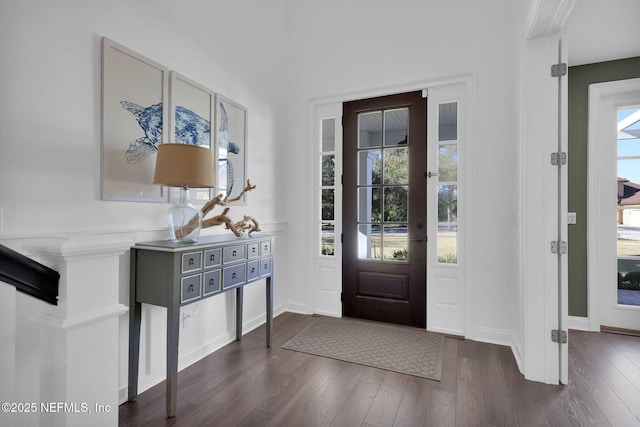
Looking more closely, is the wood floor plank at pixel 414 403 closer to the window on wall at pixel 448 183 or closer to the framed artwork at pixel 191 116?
the window on wall at pixel 448 183

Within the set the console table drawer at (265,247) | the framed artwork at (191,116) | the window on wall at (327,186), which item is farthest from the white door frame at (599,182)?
the framed artwork at (191,116)

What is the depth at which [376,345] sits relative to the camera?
8.45 feet

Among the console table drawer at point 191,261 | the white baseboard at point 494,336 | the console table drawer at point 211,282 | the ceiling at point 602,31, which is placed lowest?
the white baseboard at point 494,336

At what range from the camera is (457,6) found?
2824 mm

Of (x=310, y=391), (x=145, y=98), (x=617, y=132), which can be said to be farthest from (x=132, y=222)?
(x=617, y=132)

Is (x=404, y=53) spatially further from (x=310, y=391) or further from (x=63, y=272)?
(x=63, y=272)

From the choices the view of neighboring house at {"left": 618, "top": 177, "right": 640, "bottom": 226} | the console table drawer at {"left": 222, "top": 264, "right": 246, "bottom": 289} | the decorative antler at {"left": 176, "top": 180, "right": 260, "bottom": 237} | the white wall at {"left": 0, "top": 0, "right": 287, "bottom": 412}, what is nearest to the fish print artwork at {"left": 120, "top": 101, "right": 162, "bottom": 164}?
the white wall at {"left": 0, "top": 0, "right": 287, "bottom": 412}

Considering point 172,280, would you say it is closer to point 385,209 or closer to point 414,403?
Result: point 414,403

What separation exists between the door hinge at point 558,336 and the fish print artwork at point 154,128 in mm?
2767

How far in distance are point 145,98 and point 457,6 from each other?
2.74 m

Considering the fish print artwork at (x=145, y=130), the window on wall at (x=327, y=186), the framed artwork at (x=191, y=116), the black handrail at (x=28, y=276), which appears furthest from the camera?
the window on wall at (x=327, y=186)

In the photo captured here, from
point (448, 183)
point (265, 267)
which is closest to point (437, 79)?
point (448, 183)

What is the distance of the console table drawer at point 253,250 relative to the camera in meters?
2.31

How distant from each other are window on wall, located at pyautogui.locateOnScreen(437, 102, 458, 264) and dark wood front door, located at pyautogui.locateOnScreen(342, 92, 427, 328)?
149mm
